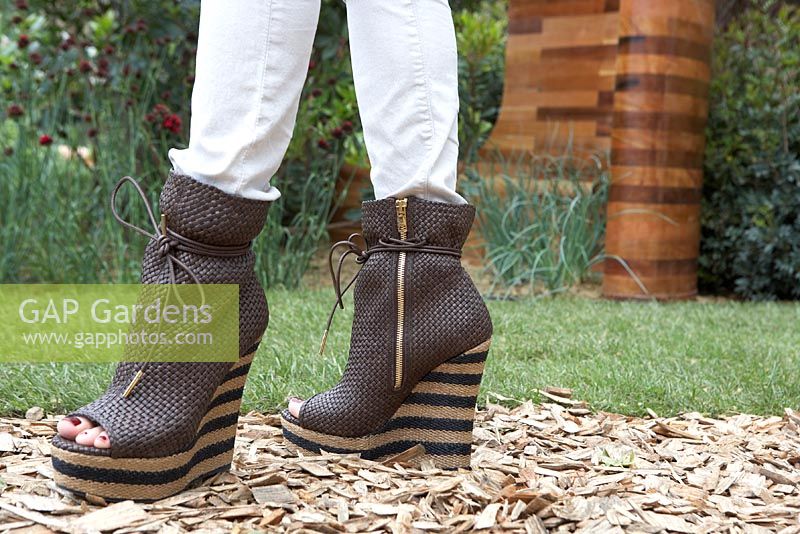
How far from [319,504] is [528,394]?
80 centimetres

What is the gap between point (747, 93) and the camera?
424 centimetres

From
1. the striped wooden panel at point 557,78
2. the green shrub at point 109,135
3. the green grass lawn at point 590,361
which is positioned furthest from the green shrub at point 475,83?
the green grass lawn at point 590,361

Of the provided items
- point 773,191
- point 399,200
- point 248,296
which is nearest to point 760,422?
point 399,200

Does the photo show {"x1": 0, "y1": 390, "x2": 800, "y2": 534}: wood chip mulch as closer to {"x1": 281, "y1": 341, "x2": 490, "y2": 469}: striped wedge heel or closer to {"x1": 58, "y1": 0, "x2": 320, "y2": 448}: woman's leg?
{"x1": 281, "y1": 341, "x2": 490, "y2": 469}: striped wedge heel

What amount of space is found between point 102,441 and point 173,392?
107mm

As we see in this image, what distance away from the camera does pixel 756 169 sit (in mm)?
4133

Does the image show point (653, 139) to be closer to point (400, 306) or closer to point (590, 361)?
point (590, 361)

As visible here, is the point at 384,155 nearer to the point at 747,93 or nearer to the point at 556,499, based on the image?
the point at 556,499

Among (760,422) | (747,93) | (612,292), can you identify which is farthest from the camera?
(747,93)

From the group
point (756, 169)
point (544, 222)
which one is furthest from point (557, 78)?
point (756, 169)

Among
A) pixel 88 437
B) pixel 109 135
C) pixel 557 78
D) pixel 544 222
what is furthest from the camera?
pixel 557 78

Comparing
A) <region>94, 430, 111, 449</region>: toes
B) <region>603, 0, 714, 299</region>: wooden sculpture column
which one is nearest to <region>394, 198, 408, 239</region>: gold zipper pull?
<region>94, 430, 111, 449</region>: toes

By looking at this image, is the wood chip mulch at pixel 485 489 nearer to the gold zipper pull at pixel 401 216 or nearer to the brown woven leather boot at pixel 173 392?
the brown woven leather boot at pixel 173 392

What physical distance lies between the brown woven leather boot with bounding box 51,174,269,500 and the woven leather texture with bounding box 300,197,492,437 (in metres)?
0.19
